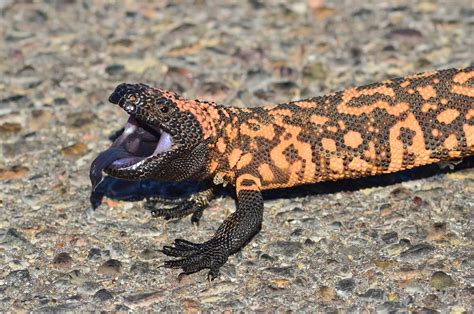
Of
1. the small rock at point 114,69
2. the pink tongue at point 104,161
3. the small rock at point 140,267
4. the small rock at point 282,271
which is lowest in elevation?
the small rock at point 140,267

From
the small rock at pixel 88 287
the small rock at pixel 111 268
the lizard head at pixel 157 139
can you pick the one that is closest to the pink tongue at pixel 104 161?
the lizard head at pixel 157 139

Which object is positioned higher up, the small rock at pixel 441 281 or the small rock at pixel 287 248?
the small rock at pixel 441 281

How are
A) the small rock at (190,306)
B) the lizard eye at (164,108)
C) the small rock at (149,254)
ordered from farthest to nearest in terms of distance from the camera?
the lizard eye at (164,108) → the small rock at (149,254) → the small rock at (190,306)

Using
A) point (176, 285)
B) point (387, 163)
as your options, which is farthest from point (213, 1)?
point (176, 285)

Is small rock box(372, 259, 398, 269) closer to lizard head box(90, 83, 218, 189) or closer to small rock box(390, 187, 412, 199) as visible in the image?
small rock box(390, 187, 412, 199)

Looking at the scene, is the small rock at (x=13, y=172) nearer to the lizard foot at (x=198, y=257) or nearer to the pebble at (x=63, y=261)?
the pebble at (x=63, y=261)

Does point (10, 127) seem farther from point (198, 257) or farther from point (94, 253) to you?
point (198, 257)

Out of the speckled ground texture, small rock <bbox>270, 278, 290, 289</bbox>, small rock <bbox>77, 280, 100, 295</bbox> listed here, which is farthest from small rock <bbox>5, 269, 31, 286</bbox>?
small rock <bbox>270, 278, 290, 289</bbox>
